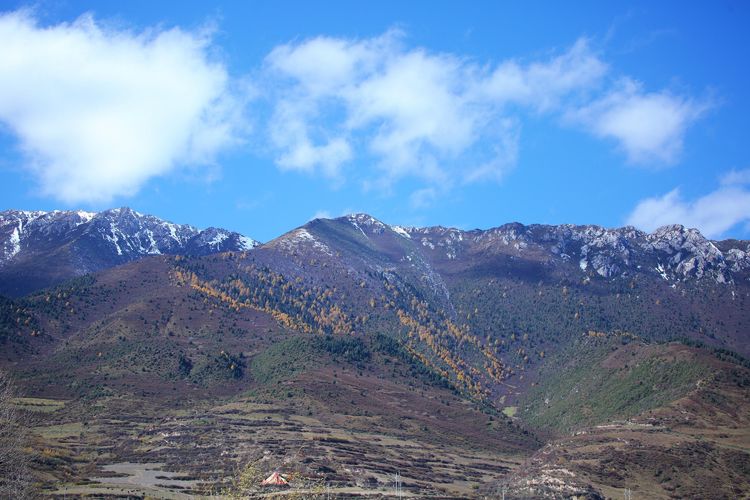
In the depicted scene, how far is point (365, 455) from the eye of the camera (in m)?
168

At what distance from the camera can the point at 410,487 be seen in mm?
149750

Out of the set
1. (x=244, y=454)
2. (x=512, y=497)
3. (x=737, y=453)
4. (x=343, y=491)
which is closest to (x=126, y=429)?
(x=244, y=454)

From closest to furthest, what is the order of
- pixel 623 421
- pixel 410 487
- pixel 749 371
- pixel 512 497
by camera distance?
1. pixel 512 497
2. pixel 410 487
3. pixel 623 421
4. pixel 749 371

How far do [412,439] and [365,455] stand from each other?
29831 millimetres

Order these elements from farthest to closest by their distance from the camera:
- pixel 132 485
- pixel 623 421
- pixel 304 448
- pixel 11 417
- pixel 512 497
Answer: pixel 623 421, pixel 304 448, pixel 512 497, pixel 132 485, pixel 11 417

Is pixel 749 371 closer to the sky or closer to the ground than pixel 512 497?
closer to the sky

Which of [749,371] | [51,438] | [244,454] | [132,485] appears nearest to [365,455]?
[244,454]

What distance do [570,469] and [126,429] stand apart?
97066 millimetres

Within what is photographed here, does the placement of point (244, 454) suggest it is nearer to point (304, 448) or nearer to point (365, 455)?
point (304, 448)

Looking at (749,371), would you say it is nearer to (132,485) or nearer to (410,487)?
(410,487)

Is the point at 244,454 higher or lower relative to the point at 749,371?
lower

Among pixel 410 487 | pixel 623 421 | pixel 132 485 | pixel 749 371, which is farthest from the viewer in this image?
pixel 749 371

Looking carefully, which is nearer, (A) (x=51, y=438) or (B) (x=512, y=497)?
(B) (x=512, y=497)

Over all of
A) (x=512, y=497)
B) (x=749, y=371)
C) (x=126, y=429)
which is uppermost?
(x=749, y=371)
